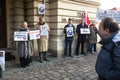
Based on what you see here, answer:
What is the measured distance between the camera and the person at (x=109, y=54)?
7.39 feet

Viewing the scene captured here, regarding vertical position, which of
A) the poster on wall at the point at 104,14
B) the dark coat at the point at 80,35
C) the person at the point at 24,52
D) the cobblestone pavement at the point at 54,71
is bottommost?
the cobblestone pavement at the point at 54,71

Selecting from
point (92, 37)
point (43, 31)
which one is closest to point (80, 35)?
point (92, 37)

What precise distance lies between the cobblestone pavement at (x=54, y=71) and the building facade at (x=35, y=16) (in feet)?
4.22

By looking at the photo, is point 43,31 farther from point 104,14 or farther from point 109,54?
point 109,54

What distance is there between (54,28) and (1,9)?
288 cm

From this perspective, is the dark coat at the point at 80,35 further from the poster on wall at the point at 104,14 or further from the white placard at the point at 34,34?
the poster on wall at the point at 104,14

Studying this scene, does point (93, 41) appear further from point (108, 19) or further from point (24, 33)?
point (108, 19)

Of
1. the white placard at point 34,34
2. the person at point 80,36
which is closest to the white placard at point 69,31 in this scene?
the person at point 80,36

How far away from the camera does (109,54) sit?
228cm

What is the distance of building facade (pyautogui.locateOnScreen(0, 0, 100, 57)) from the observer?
10.3 metres

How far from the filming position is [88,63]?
30.1 feet

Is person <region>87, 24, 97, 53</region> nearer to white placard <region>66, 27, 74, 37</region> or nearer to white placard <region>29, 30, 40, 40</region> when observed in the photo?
white placard <region>66, 27, 74, 37</region>

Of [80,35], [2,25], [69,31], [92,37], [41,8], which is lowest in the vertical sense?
[92,37]

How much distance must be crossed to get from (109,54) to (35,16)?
26.4 ft
